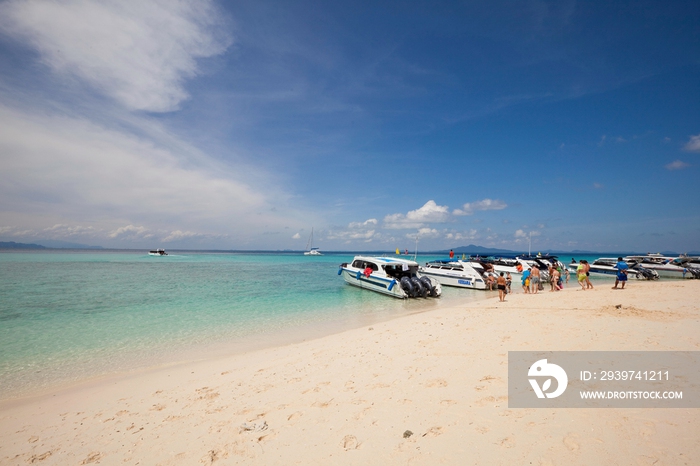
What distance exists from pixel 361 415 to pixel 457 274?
78.4 ft

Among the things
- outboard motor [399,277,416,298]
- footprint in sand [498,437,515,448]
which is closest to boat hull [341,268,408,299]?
outboard motor [399,277,416,298]

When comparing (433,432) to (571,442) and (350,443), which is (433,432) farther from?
(571,442)

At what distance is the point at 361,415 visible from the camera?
4.81 metres

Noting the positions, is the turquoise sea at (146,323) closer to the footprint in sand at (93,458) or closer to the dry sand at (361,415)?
the dry sand at (361,415)

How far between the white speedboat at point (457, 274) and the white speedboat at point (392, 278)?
5.06m

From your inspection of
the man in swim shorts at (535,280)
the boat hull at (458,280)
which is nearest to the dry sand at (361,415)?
the man in swim shorts at (535,280)

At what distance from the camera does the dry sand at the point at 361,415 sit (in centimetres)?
374

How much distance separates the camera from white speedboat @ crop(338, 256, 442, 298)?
2086 cm

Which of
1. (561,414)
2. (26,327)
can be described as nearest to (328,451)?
(561,414)

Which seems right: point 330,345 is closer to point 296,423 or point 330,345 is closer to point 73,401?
point 296,423

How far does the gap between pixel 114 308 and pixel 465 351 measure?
60.9ft

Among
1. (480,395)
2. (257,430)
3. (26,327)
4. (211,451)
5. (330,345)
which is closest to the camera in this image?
(211,451)

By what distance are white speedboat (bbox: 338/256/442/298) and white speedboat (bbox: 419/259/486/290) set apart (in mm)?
5064

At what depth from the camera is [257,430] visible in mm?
4668
